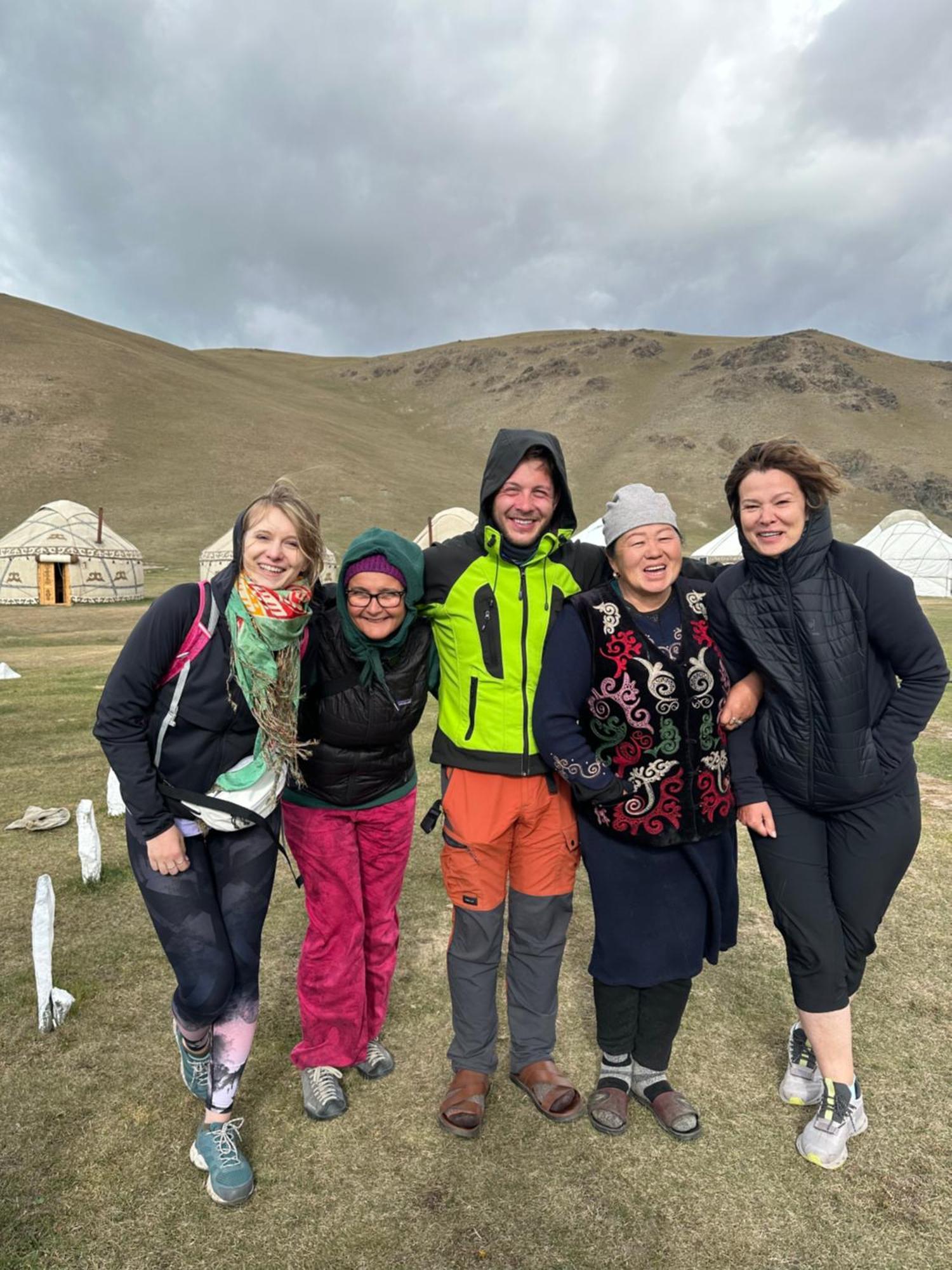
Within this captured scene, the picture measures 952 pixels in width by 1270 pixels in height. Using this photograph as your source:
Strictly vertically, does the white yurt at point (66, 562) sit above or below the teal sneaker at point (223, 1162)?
above

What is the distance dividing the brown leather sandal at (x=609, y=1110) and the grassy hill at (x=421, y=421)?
33489 millimetres

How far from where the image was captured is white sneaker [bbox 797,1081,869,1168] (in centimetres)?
234

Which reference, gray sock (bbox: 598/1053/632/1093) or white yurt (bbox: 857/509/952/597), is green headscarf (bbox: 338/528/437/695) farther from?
white yurt (bbox: 857/509/952/597)

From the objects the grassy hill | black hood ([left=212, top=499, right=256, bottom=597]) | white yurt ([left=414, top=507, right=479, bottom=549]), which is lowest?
black hood ([left=212, top=499, right=256, bottom=597])

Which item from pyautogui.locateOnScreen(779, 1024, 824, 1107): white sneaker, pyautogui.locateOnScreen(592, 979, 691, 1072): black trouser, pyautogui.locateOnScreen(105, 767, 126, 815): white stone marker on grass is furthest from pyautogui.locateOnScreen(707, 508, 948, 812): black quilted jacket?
pyautogui.locateOnScreen(105, 767, 126, 815): white stone marker on grass

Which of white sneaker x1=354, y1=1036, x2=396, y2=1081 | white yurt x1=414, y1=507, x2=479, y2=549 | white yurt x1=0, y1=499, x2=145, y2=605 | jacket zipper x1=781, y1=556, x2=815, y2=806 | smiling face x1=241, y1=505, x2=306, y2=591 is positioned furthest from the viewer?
white yurt x1=414, y1=507, x2=479, y2=549

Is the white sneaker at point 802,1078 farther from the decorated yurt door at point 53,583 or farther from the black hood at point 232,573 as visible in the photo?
the decorated yurt door at point 53,583

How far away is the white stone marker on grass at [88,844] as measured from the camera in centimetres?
404

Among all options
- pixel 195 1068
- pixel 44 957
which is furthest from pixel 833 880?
pixel 44 957

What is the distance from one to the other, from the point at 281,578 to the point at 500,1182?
201 cm

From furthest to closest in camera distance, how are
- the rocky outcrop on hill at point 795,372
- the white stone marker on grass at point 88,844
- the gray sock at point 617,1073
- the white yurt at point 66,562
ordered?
the rocky outcrop on hill at point 795,372 → the white yurt at point 66,562 → the white stone marker on grass at point 88,844 → the gray sock at point 617,1073

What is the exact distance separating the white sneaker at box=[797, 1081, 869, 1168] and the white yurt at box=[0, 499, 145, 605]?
26.3m

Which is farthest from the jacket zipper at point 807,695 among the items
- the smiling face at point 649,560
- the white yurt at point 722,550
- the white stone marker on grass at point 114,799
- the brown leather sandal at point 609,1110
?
the white yurt at point 722,550

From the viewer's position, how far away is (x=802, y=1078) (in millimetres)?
2670
